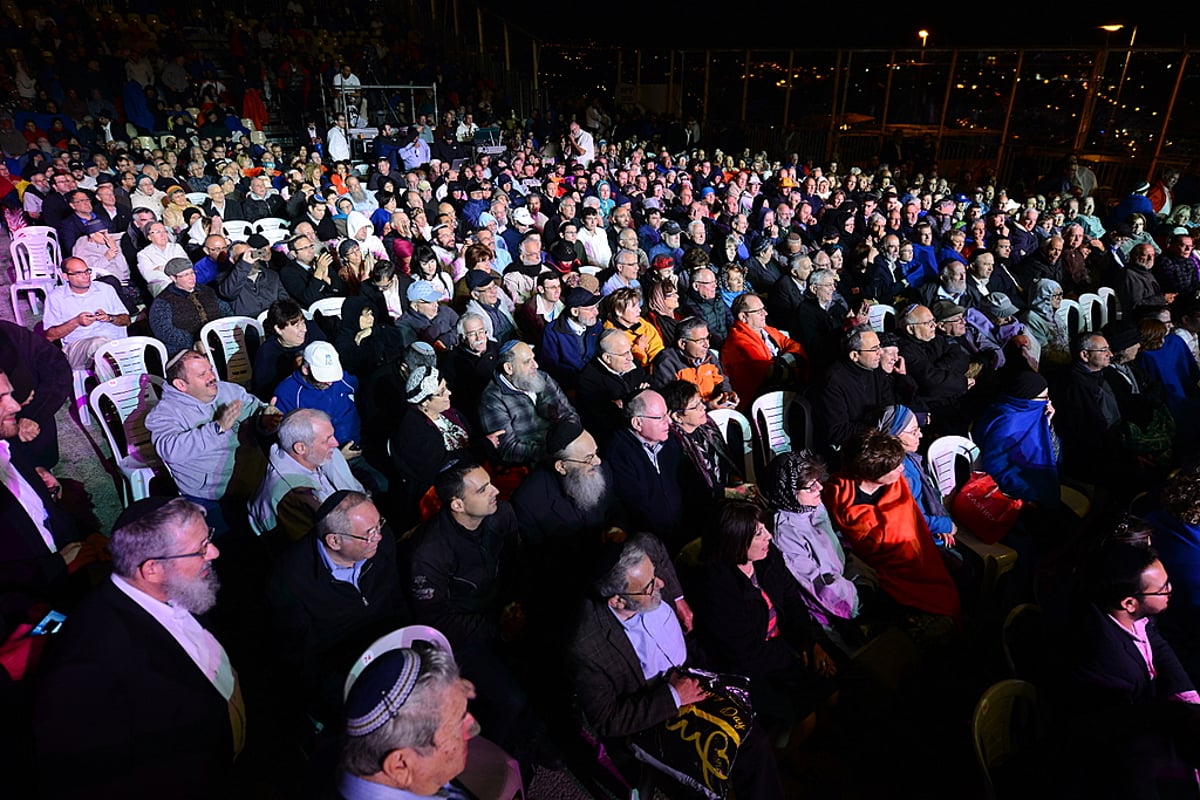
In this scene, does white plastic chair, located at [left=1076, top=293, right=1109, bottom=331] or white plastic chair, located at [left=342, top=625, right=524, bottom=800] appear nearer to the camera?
white plastic chair, located at [left=342, top=625, right=524, bottom=800]

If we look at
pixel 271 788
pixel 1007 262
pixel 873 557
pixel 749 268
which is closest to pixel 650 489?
pixel 873 557

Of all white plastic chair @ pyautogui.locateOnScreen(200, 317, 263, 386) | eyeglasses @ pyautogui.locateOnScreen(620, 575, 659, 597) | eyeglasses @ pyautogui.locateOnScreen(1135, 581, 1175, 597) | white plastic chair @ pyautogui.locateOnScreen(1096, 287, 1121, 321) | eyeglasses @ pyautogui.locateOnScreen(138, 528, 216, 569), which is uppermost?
eyeglasses @ pyautogui.locateOnScreen(138, 528, 216, 569)

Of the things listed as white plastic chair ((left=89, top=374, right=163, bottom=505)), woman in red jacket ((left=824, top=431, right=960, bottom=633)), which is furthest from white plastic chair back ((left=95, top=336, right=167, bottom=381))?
woman in red jacket ((left=824, top=431, right=960, bottom=633))

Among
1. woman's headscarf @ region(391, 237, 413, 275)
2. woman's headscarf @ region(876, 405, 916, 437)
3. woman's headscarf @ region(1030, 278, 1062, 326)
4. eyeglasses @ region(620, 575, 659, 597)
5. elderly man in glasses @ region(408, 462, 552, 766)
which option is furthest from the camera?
woman's headscarf @ region(391, 237, 413, 275)

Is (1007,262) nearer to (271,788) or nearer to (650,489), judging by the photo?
(650,489)

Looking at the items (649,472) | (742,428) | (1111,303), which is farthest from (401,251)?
(1111,303)

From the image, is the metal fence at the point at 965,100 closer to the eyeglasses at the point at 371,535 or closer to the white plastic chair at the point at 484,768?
the eyeglasses at the point at 371,535

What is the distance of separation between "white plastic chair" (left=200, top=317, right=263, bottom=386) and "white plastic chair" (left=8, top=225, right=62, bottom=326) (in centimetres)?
281

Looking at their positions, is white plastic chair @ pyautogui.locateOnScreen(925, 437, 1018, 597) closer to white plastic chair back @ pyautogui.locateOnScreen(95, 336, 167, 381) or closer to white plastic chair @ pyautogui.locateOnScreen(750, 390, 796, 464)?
white plastic chair @ pyautogui.locateOnScreen(750, 390, 796, 464)

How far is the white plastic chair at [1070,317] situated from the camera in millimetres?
6469

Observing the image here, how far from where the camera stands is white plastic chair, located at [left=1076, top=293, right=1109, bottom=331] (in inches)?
266

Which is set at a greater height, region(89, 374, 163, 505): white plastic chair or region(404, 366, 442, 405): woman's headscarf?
region(404, 366, 442, 405): woman's headscarf

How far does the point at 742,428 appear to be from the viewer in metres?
4.40

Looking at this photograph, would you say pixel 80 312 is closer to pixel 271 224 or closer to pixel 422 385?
pixel 422 385
